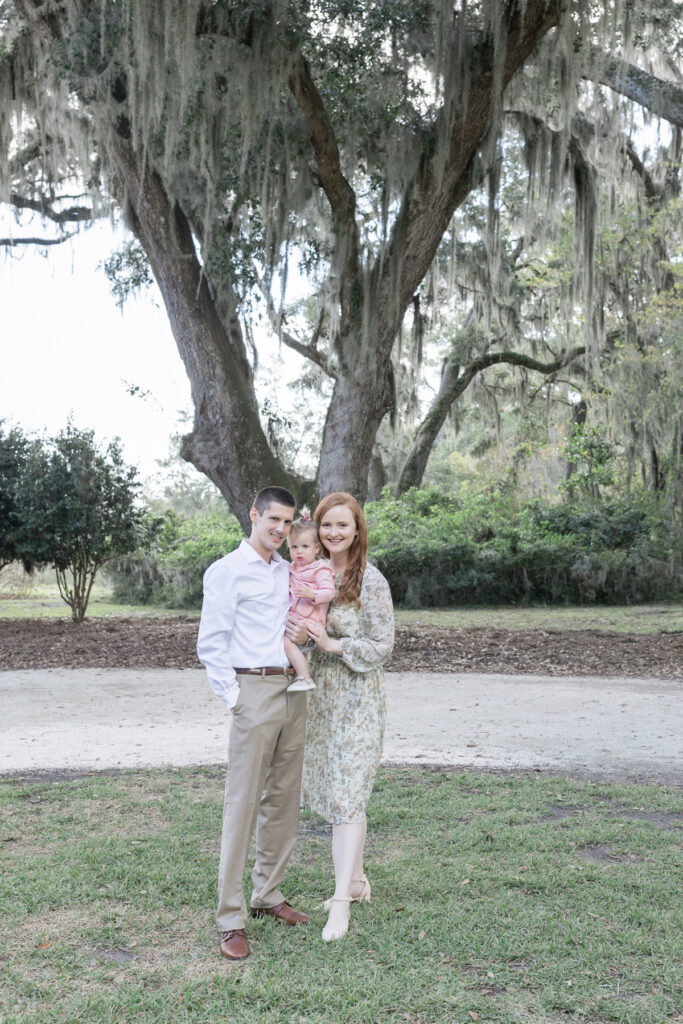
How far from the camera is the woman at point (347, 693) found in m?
3.30

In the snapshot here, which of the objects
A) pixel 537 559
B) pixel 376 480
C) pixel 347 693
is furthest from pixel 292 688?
pixel 376 480

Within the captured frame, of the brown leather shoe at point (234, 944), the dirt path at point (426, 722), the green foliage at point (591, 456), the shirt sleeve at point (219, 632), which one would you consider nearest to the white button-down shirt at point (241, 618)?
the shirt sleeve at point (219, 632)

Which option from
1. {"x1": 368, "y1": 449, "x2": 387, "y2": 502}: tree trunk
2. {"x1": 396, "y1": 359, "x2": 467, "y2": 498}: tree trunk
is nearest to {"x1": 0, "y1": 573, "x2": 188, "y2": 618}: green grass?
{"x1": 396, "y1": 359, "x2": 467, "y2": 498}: tree trunk

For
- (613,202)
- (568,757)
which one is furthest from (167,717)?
(613,202)

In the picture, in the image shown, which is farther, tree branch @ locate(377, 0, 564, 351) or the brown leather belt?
tree branch @ locate(377, 0, 564, 351)

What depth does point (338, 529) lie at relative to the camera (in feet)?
11.2

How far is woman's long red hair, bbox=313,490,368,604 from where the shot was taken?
3.43 metres

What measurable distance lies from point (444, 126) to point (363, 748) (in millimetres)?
7290

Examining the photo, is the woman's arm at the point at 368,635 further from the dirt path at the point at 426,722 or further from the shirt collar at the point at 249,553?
the dirt path at the point at 426,722

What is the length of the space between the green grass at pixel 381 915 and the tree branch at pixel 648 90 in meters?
8.17

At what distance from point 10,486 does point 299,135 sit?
724cm

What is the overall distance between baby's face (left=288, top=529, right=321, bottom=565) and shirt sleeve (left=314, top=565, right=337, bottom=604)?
0.07m

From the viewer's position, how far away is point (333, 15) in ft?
27.0

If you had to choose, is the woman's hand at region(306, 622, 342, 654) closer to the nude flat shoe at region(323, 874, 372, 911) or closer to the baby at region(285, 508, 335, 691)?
the baby at region(285, 508, 335, 691)
